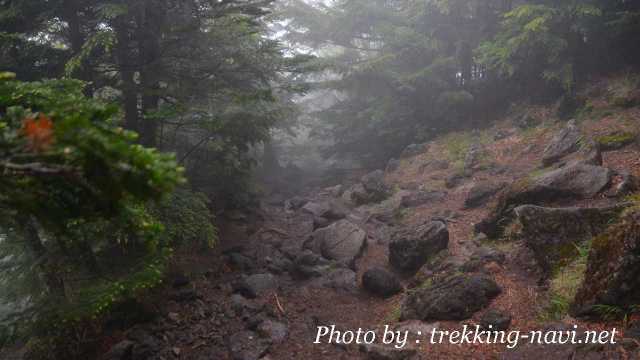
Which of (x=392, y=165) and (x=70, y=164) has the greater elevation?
(x=70, y=164)

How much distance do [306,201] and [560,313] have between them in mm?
12472

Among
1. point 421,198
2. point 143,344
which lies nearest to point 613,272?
point 143,344

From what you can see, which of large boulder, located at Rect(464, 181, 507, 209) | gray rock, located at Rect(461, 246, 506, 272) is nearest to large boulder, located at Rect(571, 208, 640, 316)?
gray rock, located at Rect(461, 246, 506, 272)

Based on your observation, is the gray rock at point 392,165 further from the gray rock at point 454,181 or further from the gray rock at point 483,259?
the gray rock at point 483,259

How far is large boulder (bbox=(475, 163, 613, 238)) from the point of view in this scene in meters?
8.84

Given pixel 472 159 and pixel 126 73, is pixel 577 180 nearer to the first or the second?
pixel 472 159

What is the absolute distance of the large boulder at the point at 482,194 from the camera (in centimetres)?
1216

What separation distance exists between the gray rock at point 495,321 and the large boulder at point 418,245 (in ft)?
10.1

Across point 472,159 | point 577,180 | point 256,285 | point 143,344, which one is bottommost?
point 256,285

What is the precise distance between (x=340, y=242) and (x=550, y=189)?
18.7ft

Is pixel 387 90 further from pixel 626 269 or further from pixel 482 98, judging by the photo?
pixel 626 269

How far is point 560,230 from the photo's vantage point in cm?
758

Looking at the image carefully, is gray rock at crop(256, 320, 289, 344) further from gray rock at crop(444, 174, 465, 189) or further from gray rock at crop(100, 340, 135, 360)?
gray rock at crop(444, 174, 465, 189)

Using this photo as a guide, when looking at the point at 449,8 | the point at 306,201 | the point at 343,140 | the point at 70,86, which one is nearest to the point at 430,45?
the point at 449,8
